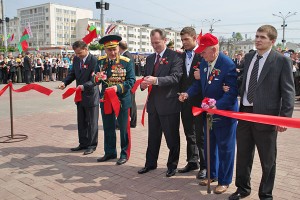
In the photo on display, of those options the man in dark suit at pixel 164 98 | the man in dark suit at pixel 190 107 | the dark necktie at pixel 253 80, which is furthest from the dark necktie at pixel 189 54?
the dark necktie at pixel 253 80

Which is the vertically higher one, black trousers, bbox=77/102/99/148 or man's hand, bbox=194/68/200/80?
man's hand, bbox=194/68/200/80

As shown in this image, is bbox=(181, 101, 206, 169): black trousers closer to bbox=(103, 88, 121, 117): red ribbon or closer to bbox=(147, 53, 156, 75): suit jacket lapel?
bbox=(147, 53, 156, 75): suit jacket lapel

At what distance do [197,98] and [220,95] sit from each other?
619 mm

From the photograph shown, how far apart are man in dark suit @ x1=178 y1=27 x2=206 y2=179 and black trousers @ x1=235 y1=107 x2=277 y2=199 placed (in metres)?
0.75

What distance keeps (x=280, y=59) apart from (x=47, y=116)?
7457mm

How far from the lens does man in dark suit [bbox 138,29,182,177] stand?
4445 millimetres

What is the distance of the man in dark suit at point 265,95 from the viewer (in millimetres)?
3303

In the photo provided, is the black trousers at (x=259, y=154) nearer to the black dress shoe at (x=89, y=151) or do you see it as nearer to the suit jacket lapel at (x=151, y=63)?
the suit jacket lapel at (x=151, y=63)

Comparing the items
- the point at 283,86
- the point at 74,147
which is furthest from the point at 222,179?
the point at 74,147

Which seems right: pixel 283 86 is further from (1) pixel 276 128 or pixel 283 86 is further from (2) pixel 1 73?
(2) pixel 1 73

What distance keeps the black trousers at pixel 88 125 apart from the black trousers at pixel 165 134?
1.58 meters

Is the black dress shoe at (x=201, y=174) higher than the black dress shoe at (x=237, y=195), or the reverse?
the black dress shoe at (x=201, y=174)

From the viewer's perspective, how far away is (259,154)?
140 inches

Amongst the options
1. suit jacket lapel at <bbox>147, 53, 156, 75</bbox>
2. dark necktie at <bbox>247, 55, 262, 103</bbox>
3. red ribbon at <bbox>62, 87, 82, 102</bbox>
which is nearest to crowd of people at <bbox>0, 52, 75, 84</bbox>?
red ribbon at <bbox>62, 87, 82, 102</bbox>
